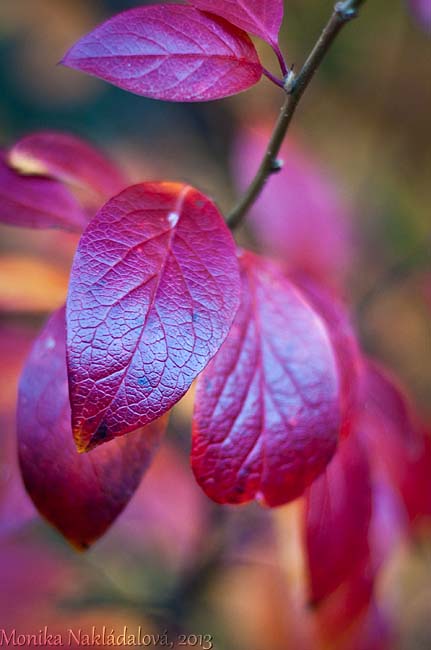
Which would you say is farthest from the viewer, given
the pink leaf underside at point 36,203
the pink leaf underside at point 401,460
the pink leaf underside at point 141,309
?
the pink leaf underside at point 401,460

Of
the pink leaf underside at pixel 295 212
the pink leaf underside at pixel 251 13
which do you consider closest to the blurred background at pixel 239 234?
the pink leaf underside at pixel 295 212

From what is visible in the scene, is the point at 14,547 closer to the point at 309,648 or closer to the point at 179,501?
the point at 179,501

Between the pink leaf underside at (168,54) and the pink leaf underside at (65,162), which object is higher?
the pink leaf underside at (168,54)

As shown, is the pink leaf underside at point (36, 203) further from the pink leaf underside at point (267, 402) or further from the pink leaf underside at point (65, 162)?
the pink leaf underside at point (267, 402)

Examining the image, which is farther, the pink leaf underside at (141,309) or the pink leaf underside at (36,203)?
the pink leaf underside at (36,203)

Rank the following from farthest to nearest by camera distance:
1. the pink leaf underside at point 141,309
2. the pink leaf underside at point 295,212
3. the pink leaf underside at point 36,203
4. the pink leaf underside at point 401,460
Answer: the pink leaf underside at point 295,212
the pink leaf underside at point 401,460
the pink leaf underside at point 36,203
the pink leaf underside at point 141,309

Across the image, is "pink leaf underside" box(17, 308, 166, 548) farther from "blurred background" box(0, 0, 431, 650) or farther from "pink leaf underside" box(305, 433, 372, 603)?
"blurred background" box(0, 0, 431, 650)
